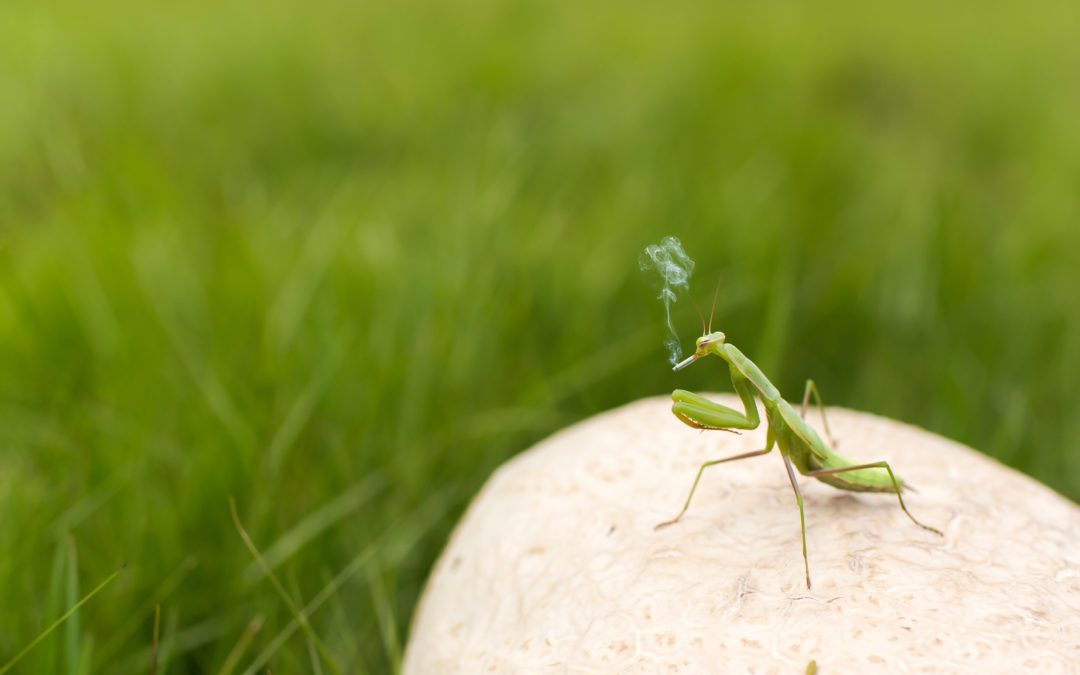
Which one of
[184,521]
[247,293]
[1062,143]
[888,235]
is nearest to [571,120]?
[888,235]

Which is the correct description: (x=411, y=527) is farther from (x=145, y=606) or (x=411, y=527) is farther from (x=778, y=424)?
(x=778, y=424)

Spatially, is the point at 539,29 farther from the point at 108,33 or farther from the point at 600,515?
the point at 600,515

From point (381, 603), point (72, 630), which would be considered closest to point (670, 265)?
point (381, 603)

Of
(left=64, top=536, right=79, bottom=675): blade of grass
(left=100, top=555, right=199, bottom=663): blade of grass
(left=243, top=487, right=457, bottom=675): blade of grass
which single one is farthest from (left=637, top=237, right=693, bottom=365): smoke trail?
(left=64, top=536, right=79, bottom=675): blade of grass

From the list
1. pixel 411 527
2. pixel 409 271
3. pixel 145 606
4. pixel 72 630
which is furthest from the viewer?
pixel 409 271

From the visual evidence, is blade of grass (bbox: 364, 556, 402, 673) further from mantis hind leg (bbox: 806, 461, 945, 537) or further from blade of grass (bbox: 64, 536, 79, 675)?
mantis hind leg (bbox: 806, 461, 945, 537)
